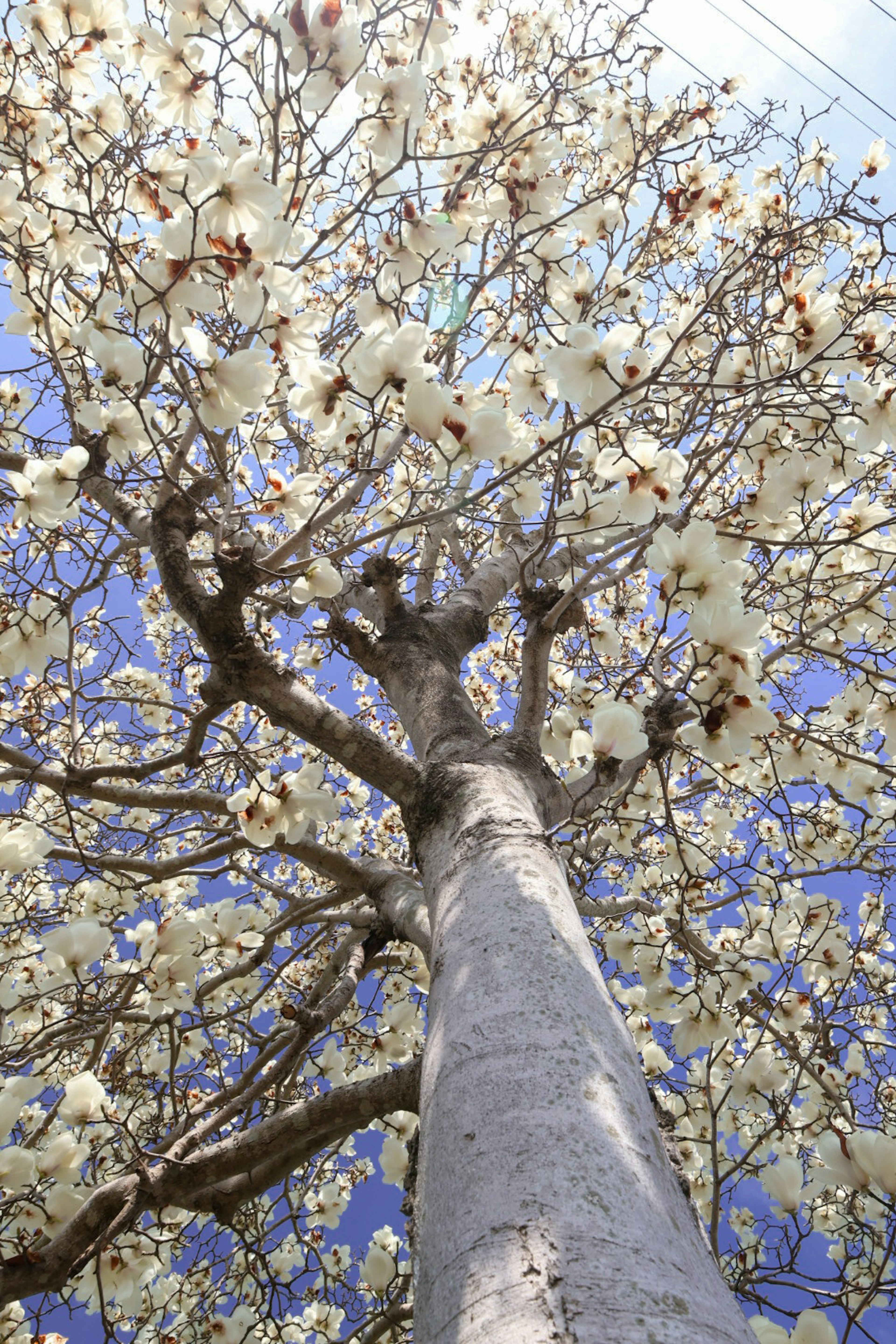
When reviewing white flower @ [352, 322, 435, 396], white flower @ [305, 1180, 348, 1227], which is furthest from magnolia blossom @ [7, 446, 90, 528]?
white flower @ [305, 1180, 348, 1227]

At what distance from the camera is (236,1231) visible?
5.37 ft

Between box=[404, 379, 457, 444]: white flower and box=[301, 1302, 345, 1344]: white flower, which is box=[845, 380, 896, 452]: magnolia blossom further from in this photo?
box=[301, 1302, 345, 1344]: white flower

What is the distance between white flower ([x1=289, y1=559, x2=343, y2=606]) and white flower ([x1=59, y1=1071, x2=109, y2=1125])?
1.01 m

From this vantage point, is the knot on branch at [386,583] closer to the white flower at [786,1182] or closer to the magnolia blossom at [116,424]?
the magnolia blossom at [116,424]

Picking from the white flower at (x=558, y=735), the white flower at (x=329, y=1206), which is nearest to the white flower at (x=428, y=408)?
the white flower at (x=558, y=735)

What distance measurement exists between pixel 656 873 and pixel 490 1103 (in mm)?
2058

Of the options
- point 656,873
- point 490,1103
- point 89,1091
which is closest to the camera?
point 490,1103

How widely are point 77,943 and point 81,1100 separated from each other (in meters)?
0.29

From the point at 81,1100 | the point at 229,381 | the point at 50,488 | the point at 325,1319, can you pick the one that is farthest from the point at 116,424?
the point at 325,1319

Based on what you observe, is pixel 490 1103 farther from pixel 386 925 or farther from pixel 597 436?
pixel 597 436

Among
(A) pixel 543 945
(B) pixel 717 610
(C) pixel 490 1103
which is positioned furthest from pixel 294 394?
(C) pixel 490 1103

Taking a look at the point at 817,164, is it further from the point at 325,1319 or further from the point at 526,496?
the point at 325,1319

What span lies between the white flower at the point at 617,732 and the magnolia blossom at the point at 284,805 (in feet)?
1.85

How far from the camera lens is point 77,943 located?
1466 mm
